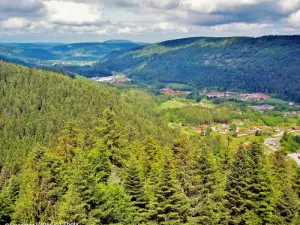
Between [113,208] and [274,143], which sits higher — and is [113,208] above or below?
above

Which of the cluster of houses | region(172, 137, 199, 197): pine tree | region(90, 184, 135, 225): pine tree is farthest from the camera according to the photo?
the cluster of houses

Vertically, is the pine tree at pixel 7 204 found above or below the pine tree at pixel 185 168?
below

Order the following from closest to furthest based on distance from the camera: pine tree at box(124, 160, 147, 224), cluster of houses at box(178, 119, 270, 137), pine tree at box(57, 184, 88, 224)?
1. pine tree at box(57, 184, 88, 224)
2. pine tree at box(124, 160, 147, 224)
3. cluster of houses at box(178, 119, 270, 137)

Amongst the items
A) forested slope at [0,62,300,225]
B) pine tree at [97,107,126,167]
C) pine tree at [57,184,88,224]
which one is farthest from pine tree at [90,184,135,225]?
pine tree at [97,107,126,167]

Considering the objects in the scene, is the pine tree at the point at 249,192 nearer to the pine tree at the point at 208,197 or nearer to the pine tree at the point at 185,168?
the pine tree at the point at 208,197

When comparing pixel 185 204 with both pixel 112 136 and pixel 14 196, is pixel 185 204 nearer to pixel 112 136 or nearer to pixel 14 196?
pixel 112 136

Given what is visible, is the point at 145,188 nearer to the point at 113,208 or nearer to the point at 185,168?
the point at 113,208

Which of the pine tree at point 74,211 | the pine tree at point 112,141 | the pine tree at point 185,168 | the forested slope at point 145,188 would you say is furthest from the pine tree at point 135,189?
the pine tree at point 112,141

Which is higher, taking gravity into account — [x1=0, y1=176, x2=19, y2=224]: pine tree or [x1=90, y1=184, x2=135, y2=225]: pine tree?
[x1=90, y1=184, x2=135, y2=225]: pine tree

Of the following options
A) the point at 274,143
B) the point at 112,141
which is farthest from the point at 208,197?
the point at 274,143

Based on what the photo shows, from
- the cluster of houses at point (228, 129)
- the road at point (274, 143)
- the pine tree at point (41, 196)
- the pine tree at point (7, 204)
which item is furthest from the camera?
the cluster of houses at point (228, 129)

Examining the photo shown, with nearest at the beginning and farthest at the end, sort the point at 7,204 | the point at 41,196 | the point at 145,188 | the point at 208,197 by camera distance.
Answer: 1. the point at 145,188
2. the point at 208,197
3. the point at 41,196
4. the point at 7,204

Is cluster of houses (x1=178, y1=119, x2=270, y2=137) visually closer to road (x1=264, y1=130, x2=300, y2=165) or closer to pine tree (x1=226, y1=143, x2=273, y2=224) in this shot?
road (x1=264, y1=130, x2=300, y2=165)
